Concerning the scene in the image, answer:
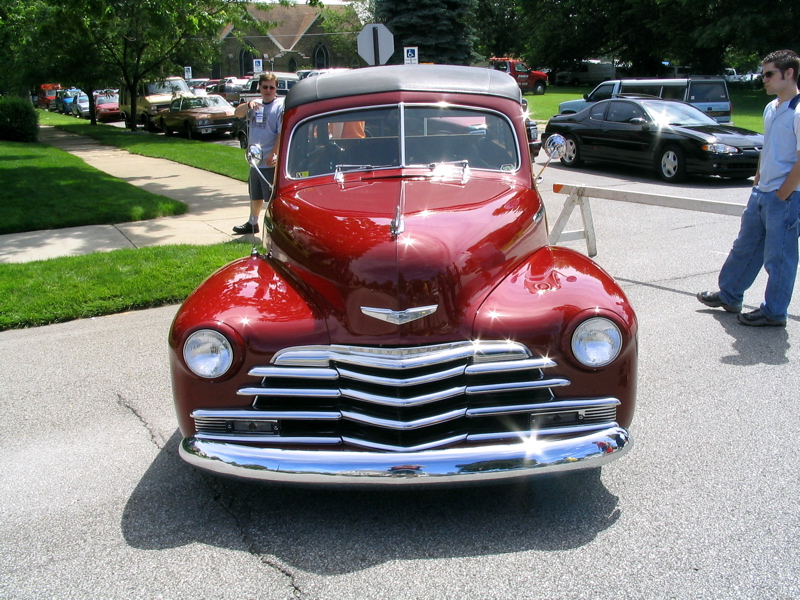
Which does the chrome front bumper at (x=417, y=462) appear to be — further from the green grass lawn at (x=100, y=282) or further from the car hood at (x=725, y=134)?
the car hood at (x=725, y=134)

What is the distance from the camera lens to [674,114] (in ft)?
46.3

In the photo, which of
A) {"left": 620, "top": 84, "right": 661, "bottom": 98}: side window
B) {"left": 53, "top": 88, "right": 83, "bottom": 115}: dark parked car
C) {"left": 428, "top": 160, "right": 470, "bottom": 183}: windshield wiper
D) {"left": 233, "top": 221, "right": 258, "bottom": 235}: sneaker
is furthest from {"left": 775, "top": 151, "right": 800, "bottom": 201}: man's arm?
{"left": 53, "top": 88, "right": 83, "bottom": 115}: dark parked car

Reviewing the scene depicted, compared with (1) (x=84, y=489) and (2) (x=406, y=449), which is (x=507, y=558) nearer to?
(2) (x=406, y=449)

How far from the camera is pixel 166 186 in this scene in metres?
13.7

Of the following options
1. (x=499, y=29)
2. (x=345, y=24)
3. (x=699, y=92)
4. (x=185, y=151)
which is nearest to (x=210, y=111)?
(x=185, y=151)

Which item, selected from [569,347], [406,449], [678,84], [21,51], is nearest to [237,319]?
[406,449]

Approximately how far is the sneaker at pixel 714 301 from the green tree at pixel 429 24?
26.7 metres

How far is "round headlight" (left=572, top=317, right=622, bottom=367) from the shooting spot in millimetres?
3320

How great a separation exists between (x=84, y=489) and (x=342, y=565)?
1476 mm

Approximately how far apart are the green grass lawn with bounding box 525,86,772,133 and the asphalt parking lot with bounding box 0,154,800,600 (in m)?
19.4

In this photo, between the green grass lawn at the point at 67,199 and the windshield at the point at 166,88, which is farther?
the windshield at the point at 166,88

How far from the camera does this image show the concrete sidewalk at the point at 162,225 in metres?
8.82

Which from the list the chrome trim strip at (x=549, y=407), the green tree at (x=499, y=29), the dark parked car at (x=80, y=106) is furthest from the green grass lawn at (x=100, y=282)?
the green tree at (x=499, y=29)

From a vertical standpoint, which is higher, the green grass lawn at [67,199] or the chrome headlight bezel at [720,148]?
the chrome headlight bezel at [720,148]
